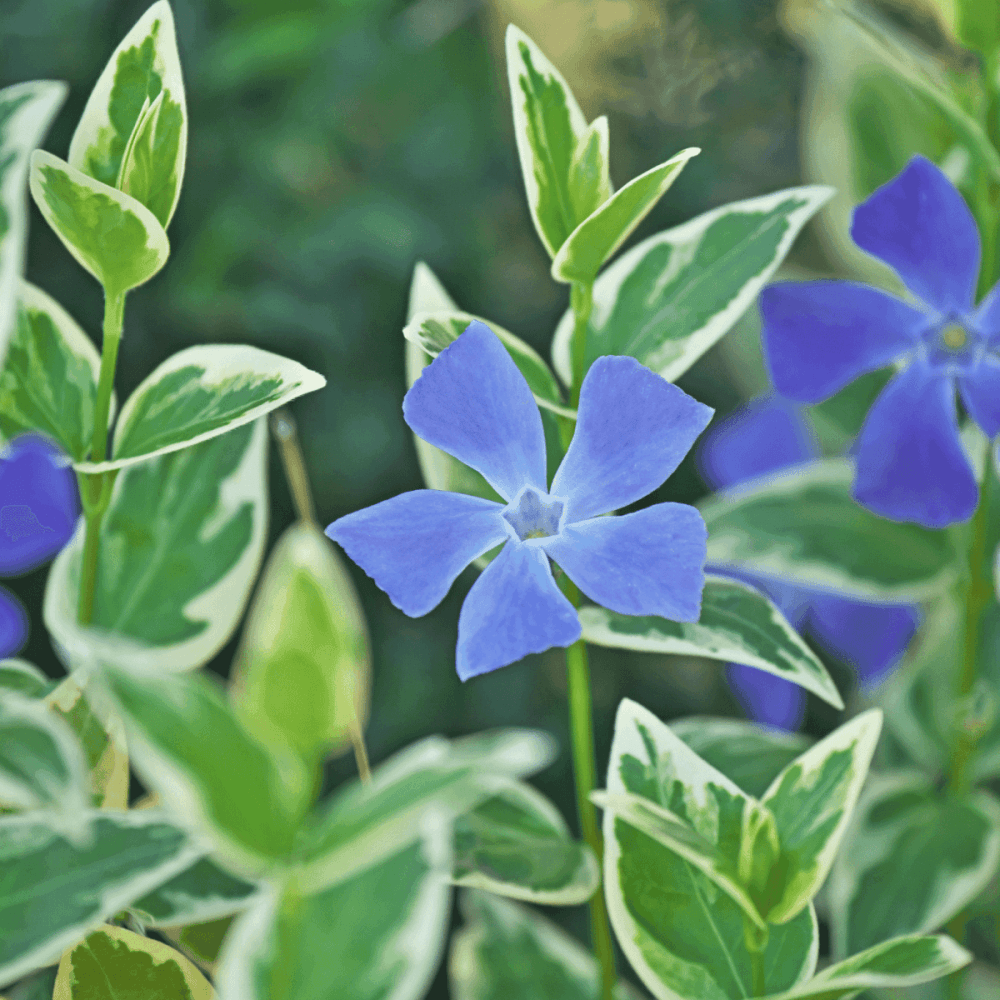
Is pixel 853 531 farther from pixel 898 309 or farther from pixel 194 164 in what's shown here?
pixel 194 164

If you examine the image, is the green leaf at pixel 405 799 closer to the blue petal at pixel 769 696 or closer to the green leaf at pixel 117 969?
the green leaf at pixel 117 969

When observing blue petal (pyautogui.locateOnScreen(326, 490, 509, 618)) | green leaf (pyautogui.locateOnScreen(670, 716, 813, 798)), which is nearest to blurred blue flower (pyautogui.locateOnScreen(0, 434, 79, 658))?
blue petal (pyautogui.locateOnScreen(326, 490, 509, 618))

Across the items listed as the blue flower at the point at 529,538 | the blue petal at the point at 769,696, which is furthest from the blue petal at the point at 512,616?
the blue petal at the point at 769,696

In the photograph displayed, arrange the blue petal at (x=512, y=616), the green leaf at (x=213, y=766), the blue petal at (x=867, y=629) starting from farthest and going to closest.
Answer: the blue petal at (x=867, y=629) → the blue petal at (x=512, y=616) → the green leaf at (x=213, y=766)

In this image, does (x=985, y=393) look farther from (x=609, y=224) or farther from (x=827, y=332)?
(x=609, y=224)

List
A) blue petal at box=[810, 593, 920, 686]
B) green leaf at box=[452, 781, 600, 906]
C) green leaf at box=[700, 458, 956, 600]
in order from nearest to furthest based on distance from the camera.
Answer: green leaf at box=[452, 781, 600, 906] → green leaf at box=[700, 458, 956, 600] → blue petal at box=[810, 593, 920, 686]

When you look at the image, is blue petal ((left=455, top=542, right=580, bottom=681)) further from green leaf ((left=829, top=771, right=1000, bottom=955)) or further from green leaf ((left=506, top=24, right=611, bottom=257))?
green leaf ((left=829, top=771, right=1000, bottom=955))
